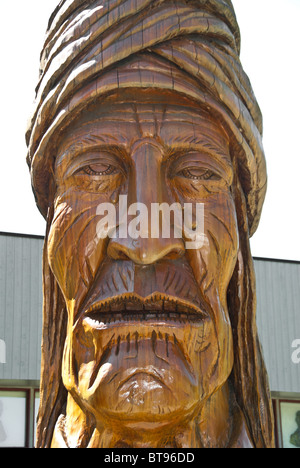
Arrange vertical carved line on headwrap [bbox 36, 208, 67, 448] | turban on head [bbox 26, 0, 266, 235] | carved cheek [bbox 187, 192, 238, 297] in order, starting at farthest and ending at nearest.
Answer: vertical carved line on headwrap [bbox 36, 208, 67, 448] → turban on head [bbox 26, 0, 266, 235] → carved cheek [bbox 187, 192, 238, 297]

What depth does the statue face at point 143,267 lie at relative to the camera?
7.06 feet

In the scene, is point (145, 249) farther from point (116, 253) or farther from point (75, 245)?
point (75, 245)

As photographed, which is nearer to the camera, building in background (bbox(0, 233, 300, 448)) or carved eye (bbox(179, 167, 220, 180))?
carved eye (bbox(179, 167, 220, 180))

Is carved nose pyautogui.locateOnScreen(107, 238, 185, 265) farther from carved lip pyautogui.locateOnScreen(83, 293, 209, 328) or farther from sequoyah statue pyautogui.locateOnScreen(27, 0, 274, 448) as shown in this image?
carved lip pyautogui.locateOnScreen(83, 293, 209, 328)

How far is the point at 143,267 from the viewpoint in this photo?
7.55 ft

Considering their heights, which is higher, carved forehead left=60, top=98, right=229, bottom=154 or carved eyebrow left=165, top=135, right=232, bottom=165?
carved forehead left=60, top=98, right=229, bottom=154

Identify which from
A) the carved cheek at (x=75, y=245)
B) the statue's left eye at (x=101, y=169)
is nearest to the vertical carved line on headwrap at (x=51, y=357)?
the carved cheek at (x=75, y=245)

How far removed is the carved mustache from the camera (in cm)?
225

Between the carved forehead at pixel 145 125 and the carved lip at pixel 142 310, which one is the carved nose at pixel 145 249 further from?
the carved forehead at pixel 145 125

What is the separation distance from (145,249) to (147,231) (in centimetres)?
7

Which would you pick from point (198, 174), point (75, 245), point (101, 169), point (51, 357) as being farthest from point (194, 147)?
point (51, 357)

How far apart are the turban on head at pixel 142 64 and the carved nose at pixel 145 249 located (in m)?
0.54

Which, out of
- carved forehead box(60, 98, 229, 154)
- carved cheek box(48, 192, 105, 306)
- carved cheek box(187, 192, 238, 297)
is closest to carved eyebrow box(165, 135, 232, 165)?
carved forehead box(60, 98, 229, 154)
